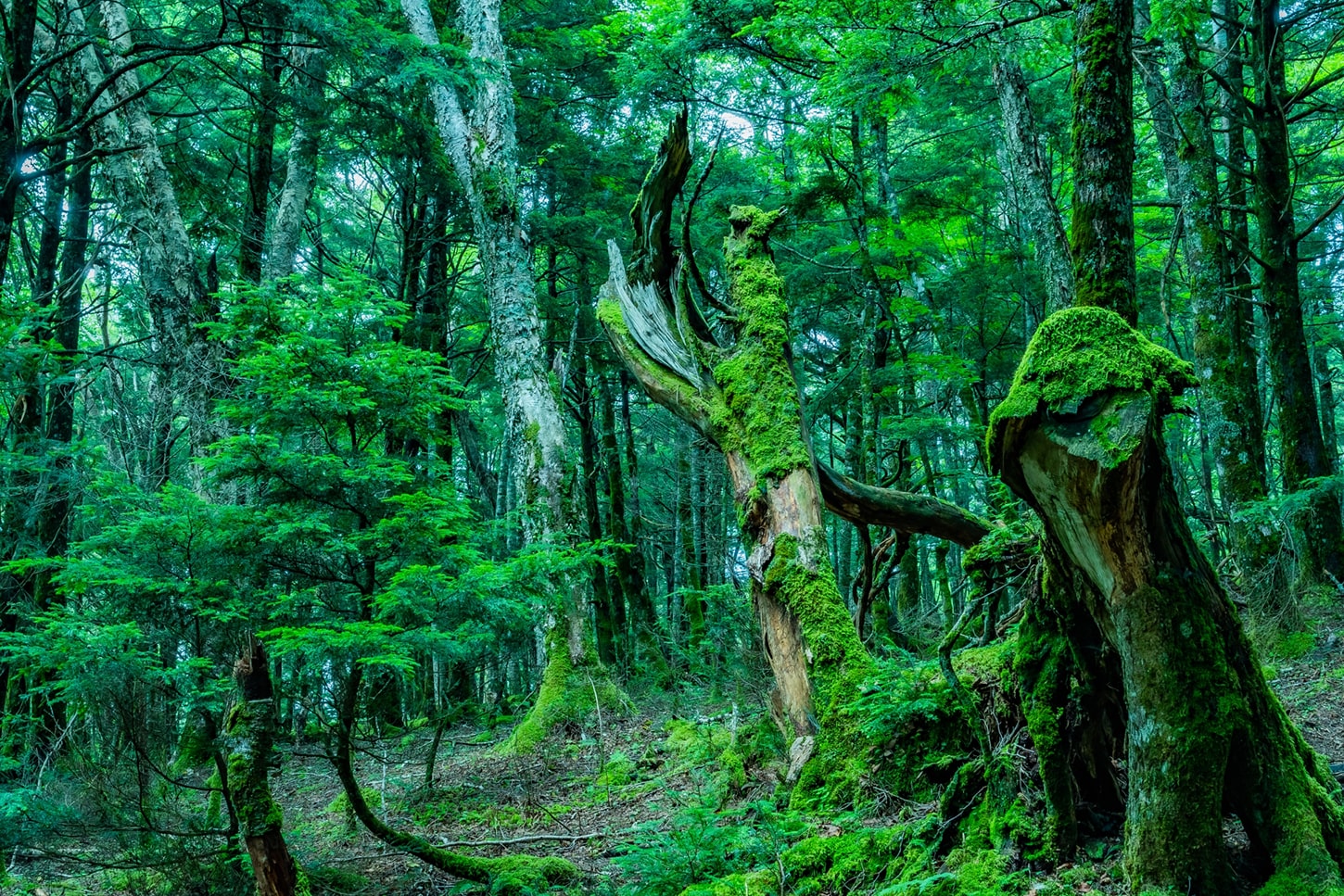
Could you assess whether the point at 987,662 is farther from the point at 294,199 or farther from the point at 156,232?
the point at 294,199

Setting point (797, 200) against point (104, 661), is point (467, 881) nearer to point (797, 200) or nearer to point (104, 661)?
point (104, 661)

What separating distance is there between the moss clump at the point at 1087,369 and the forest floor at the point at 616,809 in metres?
1.67

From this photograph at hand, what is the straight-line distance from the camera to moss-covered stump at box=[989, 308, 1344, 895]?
2.43 m

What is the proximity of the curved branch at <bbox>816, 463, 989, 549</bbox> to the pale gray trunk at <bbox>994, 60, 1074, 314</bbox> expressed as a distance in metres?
3.35

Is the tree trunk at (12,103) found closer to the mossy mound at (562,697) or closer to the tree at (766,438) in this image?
the tree at (766,438)

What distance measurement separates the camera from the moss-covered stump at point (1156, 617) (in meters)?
2.43

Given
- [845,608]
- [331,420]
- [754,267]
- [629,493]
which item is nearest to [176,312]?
[331,420]

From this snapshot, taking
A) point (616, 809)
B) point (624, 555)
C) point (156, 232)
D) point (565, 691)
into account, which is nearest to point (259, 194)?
point (156, 232)

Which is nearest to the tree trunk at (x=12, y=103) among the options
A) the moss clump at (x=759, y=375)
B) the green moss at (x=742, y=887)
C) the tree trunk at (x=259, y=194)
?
the tree trunk at (x=259, y=194)

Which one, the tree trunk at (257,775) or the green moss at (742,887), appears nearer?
the green moss at (742,887)

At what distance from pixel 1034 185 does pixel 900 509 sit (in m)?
5.11

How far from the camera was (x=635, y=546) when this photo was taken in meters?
7.41

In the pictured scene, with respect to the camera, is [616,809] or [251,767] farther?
[616,809]

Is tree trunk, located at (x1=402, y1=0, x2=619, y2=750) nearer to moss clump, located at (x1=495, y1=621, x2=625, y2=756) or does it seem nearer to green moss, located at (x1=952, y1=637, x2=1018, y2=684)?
moss clump, located at (x1=495, y1=621, x2=625, y2=756)
